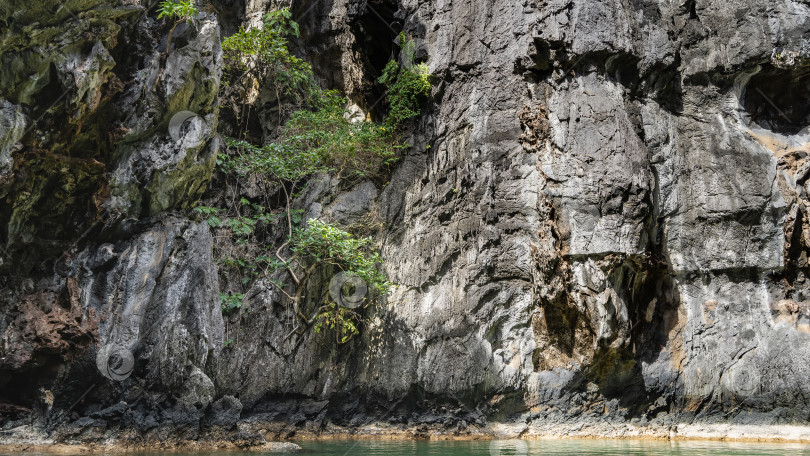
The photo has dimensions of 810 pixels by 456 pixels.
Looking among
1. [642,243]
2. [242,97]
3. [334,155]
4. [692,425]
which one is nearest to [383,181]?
[334,155]

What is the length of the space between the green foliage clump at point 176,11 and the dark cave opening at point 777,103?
34.4 feet

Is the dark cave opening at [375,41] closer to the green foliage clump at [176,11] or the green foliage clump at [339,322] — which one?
the green foliage clump at [339,322]

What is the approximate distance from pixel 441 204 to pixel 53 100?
273 inches

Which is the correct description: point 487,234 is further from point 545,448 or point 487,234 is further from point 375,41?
point 375,41

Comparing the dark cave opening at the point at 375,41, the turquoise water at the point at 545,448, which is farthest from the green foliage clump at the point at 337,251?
the dark cave opening at the point at 375,41

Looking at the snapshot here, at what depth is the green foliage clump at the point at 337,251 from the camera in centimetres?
1075

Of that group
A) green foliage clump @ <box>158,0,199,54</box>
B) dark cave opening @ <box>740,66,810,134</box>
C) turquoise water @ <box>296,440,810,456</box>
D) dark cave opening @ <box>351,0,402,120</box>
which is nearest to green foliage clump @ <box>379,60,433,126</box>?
dark cave opening @ <box>351,0,402,120</box>

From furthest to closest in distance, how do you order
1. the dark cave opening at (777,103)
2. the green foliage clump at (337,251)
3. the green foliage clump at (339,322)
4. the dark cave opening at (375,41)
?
1. the dark cave opening at (375,41)
2. the dark cave opening at (777,103)
3. the green foliage clump at (339,322)
4. the green foliage clump at (337,251)

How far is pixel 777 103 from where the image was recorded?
11.7 metres

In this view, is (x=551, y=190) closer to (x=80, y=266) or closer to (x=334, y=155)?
(x=334, y=155)

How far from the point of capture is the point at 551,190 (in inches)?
412

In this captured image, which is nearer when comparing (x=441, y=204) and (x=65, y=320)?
(x=65, y=320)

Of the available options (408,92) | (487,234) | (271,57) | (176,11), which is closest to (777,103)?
(487,234)

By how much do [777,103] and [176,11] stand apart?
1148 centimetres
